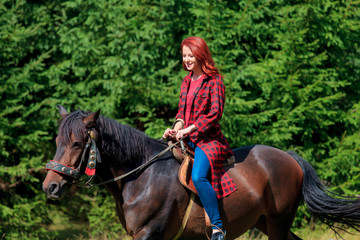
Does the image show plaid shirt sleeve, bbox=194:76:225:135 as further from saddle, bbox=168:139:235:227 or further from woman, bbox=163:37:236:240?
saddle, bbox=168:139:235:227

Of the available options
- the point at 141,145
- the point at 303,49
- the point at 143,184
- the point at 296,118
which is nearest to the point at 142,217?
the point at 143,184

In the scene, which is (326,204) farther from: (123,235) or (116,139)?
(123,235)

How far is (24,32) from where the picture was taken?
27.1 ft

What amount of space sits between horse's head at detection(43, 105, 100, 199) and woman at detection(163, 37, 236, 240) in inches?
30.4

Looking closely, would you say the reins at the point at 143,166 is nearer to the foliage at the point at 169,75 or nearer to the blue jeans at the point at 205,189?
the blue jeans at the point at 205,189

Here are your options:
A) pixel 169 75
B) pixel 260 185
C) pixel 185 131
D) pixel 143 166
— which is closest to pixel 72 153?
pixel 143 166

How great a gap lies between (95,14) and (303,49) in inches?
168

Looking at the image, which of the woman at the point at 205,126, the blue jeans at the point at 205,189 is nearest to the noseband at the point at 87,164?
the woman at the point at 205,126

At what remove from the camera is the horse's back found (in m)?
4.08

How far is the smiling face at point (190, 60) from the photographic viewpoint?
12.8 ft

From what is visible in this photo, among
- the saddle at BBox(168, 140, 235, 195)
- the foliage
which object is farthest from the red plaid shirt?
the foliage

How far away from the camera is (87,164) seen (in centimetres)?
357

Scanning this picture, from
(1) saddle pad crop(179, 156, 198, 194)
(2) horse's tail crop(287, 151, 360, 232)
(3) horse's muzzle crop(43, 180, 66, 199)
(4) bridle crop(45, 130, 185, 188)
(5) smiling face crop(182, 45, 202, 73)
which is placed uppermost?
(5) smiling face crop(182, 45, 202, 73)

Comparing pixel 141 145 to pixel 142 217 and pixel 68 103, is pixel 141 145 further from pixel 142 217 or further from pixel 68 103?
pixel 68 103
